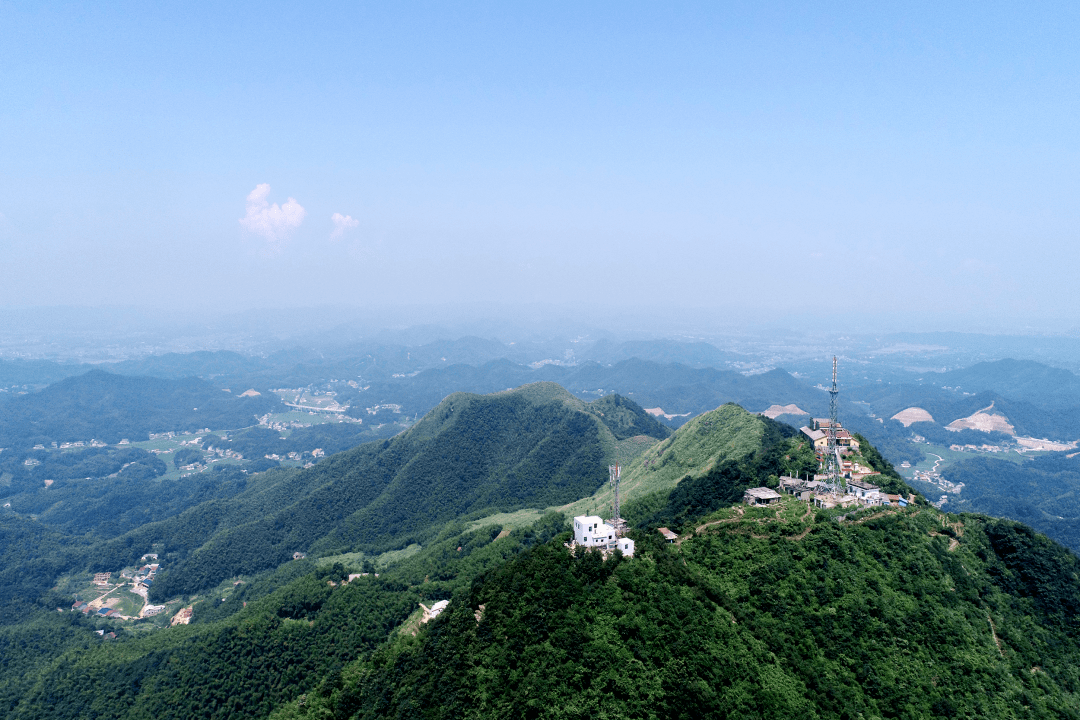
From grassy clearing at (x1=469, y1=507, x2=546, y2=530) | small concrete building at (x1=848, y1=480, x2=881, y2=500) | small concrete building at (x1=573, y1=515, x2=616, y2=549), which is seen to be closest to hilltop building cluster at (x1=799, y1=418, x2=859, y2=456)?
small concrete building at (x1=848, y1=480, x2=881, y2=500)

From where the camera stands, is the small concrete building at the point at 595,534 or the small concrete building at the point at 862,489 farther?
the small concrete building at the point at 862,489

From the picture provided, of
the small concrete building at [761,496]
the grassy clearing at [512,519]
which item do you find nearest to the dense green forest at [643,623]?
the grassy clearing at [512,519]

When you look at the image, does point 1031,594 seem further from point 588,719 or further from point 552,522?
point 552,522

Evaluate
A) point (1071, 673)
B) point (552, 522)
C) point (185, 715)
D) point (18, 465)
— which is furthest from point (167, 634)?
point (18, 465)

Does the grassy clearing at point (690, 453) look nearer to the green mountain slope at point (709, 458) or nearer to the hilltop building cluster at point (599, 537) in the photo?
the green mountain slope at point (709, 458)

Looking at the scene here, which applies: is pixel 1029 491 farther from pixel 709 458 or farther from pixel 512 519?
pixel 512 519

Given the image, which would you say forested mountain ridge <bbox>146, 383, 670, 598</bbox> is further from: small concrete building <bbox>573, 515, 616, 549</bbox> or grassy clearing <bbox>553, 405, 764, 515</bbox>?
small concrete building <bbox>573, 515, 616, 549</bbox>
